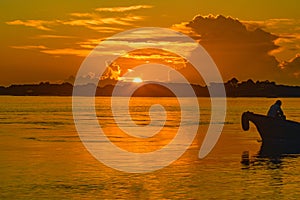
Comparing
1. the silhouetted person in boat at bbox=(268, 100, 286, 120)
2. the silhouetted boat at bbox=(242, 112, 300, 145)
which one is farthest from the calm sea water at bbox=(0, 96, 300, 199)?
the silhouetted person in boat at bbox=(268, 100, 286, 120)

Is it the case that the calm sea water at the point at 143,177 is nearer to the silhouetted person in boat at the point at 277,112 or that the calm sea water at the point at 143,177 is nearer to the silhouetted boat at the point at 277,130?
the silhouetted boat at the point at 277,130

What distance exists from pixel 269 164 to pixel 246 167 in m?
2.12

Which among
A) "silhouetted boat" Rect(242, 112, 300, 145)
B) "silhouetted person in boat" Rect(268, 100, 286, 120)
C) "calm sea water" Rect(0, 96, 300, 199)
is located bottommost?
"calm sea water" Rect(0, 96, 300, 199)

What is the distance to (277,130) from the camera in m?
40.3

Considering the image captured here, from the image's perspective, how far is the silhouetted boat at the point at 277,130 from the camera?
39.3 metres

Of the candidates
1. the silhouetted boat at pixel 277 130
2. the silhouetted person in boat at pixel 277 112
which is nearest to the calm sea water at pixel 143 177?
the silhouetted boat at pixel 277 130

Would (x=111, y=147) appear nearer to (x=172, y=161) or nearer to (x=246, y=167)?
(x=172, y=161)

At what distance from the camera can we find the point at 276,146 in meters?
39.9

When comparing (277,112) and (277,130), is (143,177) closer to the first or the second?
(277,112)

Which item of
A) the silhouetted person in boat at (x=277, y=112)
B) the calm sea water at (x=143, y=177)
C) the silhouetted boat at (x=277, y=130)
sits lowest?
the calm sea water at (x=143, y=177)

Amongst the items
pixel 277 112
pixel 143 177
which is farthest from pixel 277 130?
pixel 143 177

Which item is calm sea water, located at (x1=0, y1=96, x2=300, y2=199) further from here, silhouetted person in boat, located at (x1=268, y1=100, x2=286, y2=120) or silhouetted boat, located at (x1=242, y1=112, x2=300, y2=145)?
silhouetted person in boat, located at (x1=268, y1=100, x2=286, y2=120)

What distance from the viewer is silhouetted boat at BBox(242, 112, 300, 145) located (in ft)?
129

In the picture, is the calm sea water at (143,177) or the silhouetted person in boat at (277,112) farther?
the silhouetted person in boat at (277,112)
